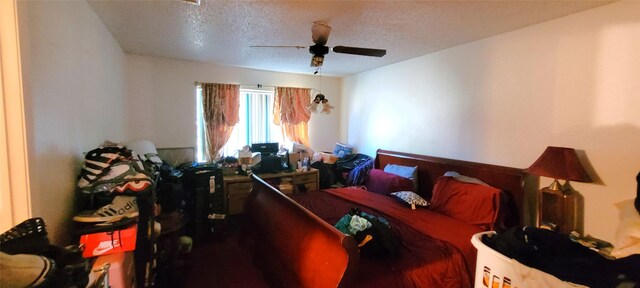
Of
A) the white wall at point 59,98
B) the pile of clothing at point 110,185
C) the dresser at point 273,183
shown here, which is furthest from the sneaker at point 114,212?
the dresser at point 273,183

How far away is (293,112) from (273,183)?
53.1 inches

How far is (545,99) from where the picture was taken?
2.21 meters

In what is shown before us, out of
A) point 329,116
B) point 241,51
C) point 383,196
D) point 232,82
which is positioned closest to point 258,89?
point 232,82

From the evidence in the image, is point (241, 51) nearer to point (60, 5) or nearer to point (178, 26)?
point (178, 26)

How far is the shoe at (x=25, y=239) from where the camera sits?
809mm

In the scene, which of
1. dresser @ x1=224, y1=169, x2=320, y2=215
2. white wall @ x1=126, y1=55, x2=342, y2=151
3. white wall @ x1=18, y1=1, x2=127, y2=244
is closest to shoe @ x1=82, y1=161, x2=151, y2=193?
white wall @ x1=18, y1=1, x2=127, y2=244

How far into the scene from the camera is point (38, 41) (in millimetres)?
1210

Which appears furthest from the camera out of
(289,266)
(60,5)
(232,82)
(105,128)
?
(232,82)

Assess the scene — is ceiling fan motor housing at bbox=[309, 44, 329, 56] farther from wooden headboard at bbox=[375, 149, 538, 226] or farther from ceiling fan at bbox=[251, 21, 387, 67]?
wooden headboard at bbox=[375, 149, 538, 226]

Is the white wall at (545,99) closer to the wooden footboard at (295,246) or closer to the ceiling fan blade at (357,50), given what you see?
the ceiling fan blade at (357,50)

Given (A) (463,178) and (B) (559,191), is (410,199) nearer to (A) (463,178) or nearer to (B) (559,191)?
(A) (463,178)

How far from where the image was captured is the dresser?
3.39 metres

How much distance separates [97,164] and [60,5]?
0.91 m

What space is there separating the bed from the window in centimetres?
161
